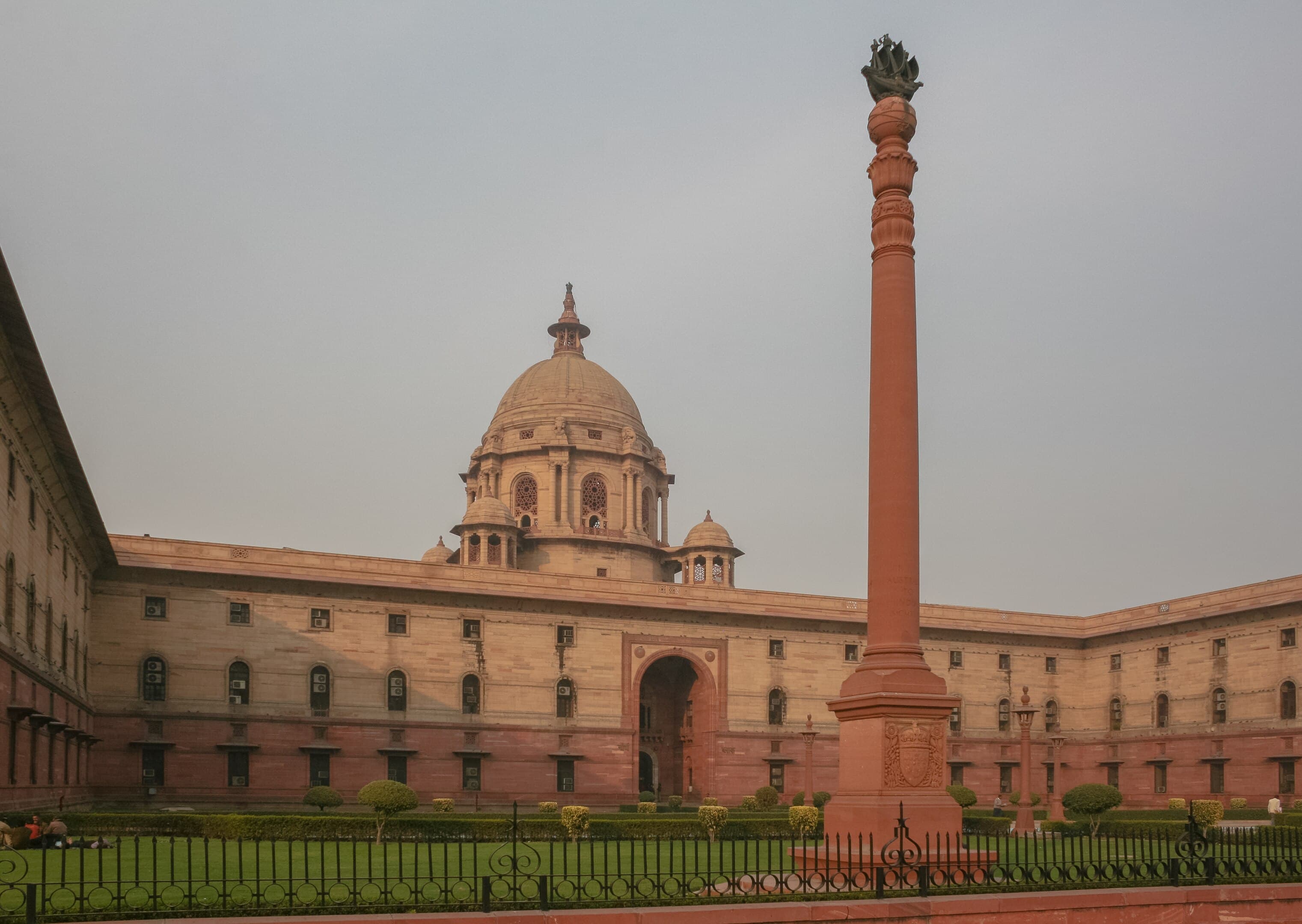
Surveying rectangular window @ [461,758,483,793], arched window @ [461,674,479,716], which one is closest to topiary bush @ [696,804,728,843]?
rectangular window @ [461,758,483,793]

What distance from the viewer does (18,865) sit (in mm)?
16703

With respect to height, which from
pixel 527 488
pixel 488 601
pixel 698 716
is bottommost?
pixel 698 716

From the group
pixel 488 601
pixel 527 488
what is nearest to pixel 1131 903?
pixel 488 601

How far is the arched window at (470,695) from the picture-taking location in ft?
145

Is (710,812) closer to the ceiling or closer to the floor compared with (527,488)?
closer to the floor

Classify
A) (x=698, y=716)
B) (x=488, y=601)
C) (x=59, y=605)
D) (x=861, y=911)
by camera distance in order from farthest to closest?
(x=698, y=716) → (x=488, y=601) → (x=59, y=605) → (x=861, y=911)

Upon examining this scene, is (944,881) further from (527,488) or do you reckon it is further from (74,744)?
(527,488)

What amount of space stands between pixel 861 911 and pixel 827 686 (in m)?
38.2

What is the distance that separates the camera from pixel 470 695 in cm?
4453

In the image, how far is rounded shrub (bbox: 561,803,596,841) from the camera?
27891 mm

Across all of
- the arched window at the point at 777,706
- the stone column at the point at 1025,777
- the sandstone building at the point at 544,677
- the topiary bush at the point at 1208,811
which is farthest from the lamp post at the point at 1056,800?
the arched window at the point at 777,706

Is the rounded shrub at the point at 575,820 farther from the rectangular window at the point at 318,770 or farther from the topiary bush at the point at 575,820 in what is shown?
the rectangular window at the point at 318,770

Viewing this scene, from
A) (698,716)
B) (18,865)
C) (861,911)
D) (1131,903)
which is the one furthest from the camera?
(698,716)

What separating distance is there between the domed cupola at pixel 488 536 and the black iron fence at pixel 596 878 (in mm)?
35773
